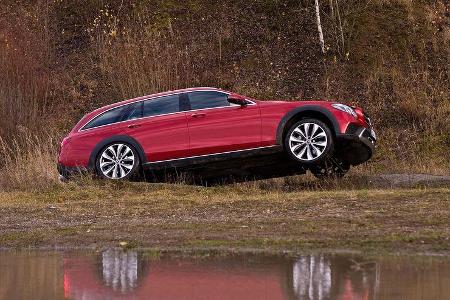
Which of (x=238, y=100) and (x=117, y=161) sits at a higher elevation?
(x=238, y=100)

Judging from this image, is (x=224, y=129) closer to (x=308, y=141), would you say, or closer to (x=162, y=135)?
(x=162, y=135)

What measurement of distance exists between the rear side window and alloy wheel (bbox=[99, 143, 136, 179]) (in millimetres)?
525

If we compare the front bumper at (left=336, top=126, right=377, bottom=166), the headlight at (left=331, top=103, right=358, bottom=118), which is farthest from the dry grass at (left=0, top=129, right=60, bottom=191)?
the headlight at (left=331, top=103, right=358, bottom=118)

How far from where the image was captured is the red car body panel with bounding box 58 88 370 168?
1609 cm

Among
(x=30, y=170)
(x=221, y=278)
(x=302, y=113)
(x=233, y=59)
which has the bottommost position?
(x=221, y=278)

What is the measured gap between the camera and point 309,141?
16.0m

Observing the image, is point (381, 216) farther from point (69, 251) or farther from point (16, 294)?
point (16, 294)

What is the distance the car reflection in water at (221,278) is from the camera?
7.15 meters

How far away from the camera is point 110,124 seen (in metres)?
17.0

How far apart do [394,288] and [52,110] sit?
2011 centimetres

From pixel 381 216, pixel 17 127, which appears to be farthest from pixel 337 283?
pixel 17 127

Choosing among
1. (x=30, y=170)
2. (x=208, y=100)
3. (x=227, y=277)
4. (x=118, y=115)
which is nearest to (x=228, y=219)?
(x=227, y=277)

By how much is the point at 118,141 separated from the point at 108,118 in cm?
58

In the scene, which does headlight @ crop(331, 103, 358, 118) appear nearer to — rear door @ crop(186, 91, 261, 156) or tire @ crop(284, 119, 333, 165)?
tire @ crop(284, 119, 333, 165)
